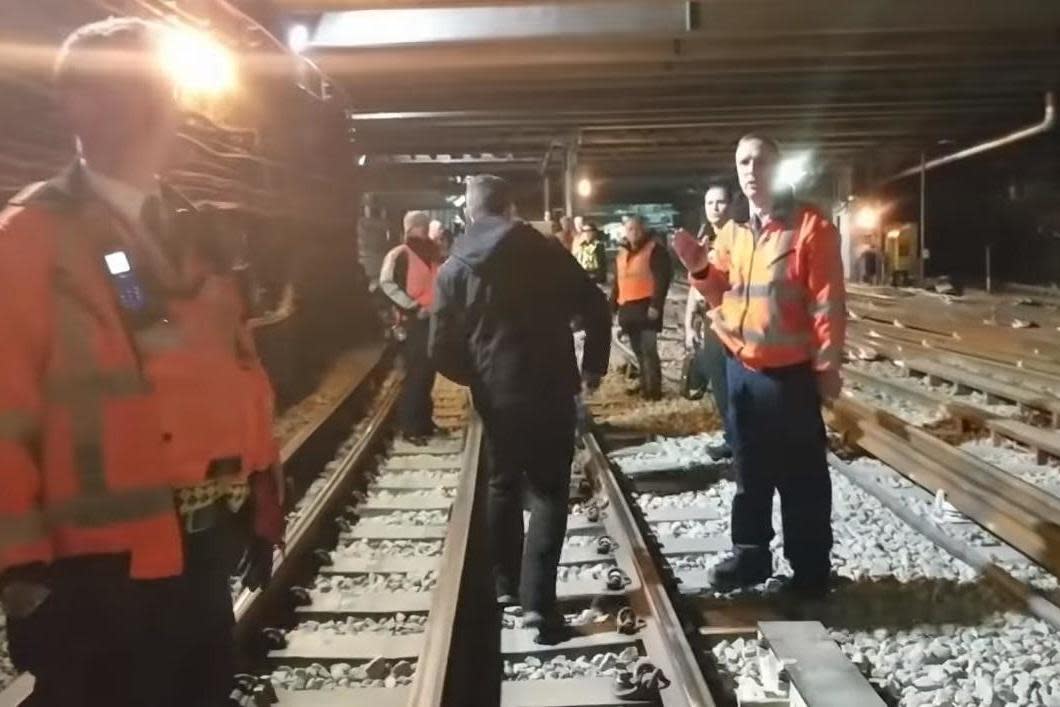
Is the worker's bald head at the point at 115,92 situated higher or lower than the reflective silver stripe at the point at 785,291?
higher

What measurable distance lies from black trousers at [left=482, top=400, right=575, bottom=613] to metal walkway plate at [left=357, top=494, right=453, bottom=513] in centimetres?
232

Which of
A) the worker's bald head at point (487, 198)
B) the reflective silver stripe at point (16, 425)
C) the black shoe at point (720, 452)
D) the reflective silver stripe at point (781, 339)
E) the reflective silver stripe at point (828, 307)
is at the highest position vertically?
the worker's bald head at point (487, 198)

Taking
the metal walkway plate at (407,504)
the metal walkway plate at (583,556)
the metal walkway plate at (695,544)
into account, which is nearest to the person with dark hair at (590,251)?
the metal walkway plate at (407,504)

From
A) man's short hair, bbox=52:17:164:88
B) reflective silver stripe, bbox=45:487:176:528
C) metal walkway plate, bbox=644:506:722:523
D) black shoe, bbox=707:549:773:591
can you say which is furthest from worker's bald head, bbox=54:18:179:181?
metal walkway plate, bbox=644:506:722:523

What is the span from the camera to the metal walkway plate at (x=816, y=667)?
12.0 ft

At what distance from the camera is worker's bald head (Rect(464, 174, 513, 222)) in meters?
4.97

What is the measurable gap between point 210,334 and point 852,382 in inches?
447

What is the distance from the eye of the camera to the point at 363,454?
28.4ft

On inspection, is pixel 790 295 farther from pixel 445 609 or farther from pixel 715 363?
pixel 715 363

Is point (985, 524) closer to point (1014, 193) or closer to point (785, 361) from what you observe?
point (785, 361)

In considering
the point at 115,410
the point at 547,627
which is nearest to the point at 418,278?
the point at 547,627

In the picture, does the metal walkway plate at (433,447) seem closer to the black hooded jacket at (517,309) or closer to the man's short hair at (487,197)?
the black hooded jacket at (517,309)

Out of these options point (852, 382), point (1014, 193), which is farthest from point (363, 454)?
point (1014, 193)

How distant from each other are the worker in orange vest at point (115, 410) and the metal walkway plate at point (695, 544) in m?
4.04
